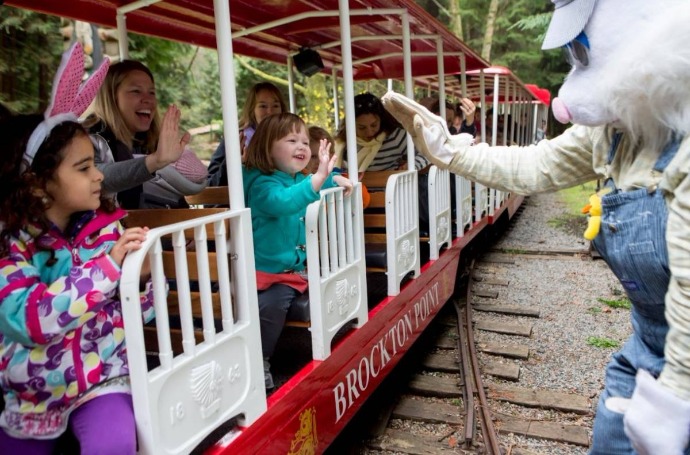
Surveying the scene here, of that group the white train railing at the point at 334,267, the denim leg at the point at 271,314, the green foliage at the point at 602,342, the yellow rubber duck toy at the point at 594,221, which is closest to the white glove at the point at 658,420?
the yellow rubber duck toy at the point at 594,221

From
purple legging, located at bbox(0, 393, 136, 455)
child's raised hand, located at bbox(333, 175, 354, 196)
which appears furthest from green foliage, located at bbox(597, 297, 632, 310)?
purple legging, located at bbox(0, 393, 136, 455)

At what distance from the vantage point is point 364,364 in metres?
3.21

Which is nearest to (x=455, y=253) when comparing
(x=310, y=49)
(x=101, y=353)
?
(x=310, y=49)

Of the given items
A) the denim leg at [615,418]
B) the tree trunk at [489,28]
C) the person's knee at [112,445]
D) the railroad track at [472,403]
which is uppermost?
the tree trunk at [489,28]

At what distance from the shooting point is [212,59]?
946 inches

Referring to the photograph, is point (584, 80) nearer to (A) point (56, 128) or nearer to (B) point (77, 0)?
(A) point (56, 128)

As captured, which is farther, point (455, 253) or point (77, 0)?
point (455, 253)

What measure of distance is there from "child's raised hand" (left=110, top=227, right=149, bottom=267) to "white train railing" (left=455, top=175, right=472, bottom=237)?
13.1 feet

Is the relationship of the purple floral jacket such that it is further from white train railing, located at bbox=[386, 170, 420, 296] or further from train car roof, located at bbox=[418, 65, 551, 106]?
train car roof, located at bbox=[418, 65, 551, 106]

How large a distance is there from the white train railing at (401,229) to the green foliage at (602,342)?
1.79 m

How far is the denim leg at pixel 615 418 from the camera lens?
1.46 metres

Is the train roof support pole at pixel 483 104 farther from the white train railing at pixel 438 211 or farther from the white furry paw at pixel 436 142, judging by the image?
the white furry paw at pixel 436 142

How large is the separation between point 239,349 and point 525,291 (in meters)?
4.84

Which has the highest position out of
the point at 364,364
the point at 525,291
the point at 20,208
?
the point at 20,208
